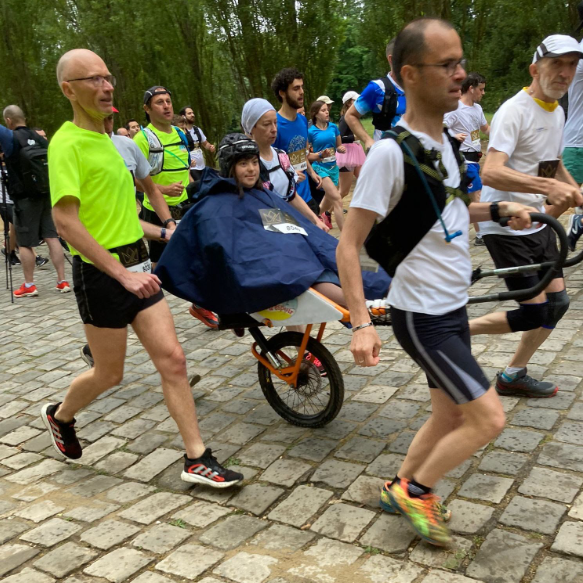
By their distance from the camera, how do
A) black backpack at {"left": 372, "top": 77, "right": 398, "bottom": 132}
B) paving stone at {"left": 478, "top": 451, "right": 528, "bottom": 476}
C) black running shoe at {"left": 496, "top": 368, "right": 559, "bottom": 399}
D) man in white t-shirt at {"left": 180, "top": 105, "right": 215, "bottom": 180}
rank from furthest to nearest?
1. man in white t-shirt at {"left": 180, "top": 105, "right": 215, "bottom": 180}
2. black backpack at {"left": 372, "top": 77, "right": 398, "bottom": 132}
3. black running shoe at {"left": 496, "top": 368, "right": 559, "bottom": 399}
4. paving stone at {"left": 478, "top": 451, "right": 528, "bottom": 476}

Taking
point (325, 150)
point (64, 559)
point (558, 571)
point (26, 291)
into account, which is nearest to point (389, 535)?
point (558, 571)

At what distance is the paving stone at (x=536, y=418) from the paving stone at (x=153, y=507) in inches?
76.5

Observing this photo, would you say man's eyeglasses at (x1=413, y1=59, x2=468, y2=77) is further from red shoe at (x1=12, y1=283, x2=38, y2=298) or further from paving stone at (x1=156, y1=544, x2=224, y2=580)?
red shoe at (x1=12, y1=283, x2=38, y2=298)

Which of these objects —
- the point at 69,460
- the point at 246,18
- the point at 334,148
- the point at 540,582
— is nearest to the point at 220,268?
the point at 69,460

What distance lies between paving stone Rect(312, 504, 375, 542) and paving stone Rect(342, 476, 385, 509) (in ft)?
0.23

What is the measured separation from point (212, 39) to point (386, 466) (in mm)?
15181

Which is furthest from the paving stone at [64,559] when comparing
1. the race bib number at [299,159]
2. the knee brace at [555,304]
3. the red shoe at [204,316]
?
the race bib number at [299,159]

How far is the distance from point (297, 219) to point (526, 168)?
134 centimetres

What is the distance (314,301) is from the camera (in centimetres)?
387

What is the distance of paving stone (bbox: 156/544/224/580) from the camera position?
3.10 m

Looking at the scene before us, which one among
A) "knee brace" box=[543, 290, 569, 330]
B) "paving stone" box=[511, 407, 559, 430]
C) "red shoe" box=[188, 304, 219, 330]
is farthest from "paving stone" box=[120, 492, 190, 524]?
"red shoe" box=[188, 304, 219, 330]

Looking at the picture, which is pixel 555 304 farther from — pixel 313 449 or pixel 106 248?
pixel 106 248

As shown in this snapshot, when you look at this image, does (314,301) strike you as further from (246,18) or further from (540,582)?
(246,18)

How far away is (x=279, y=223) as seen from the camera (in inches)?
164
